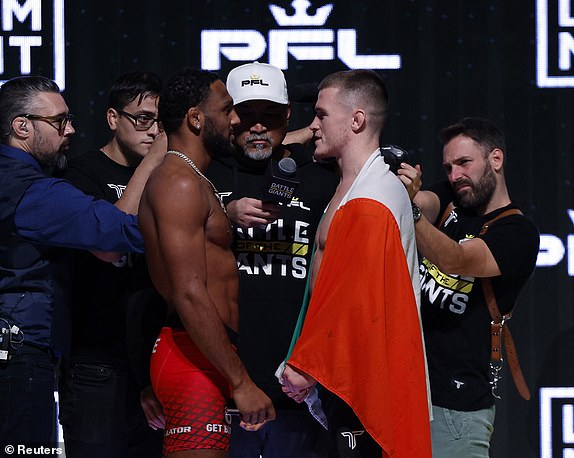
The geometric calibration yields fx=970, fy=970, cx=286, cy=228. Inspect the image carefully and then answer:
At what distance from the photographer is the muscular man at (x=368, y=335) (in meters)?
2.73

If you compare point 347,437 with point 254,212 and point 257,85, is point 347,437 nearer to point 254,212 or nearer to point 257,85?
point 254,212

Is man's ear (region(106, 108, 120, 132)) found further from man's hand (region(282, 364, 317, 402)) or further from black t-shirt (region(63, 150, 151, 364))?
man's hand (region(282, 364, 317, 402))

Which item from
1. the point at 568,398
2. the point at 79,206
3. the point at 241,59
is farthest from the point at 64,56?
the point at 568,398

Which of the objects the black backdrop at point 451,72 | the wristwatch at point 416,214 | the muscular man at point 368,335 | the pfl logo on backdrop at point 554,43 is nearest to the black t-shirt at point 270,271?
the wristwatch at point 416,214

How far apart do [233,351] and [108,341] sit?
0.78 metres

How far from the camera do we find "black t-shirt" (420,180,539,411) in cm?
343

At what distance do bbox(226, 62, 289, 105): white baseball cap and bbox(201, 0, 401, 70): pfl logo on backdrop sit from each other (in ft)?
3.69

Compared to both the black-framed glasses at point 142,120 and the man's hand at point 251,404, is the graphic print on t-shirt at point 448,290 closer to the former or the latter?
the man's hand at point 251,404

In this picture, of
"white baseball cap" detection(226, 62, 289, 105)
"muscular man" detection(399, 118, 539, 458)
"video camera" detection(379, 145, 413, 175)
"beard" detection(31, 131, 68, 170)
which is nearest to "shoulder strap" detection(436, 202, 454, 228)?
"muscular man" detection(399, 118, 539, 458)

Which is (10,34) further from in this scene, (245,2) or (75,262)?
(75,262)

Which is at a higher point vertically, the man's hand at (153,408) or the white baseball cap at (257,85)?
the white baseball cap at (257,85)

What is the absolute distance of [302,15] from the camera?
178 inches

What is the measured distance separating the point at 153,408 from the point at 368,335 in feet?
2.33

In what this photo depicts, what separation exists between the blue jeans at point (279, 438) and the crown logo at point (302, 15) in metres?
2.00
